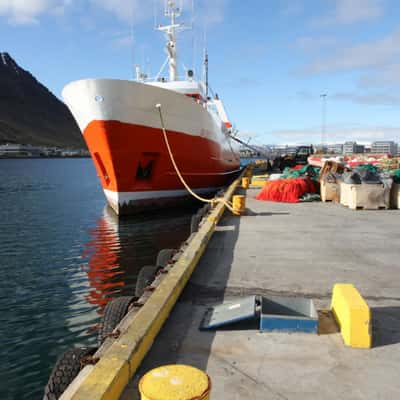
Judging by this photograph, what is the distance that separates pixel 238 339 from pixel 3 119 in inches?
8394

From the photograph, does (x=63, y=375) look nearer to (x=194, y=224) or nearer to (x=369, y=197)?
(x=194, y=224)

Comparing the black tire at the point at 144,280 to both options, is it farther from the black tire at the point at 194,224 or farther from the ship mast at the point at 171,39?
the ship mast at the point at 171,39

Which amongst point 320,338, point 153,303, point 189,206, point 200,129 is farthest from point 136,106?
point 320,338

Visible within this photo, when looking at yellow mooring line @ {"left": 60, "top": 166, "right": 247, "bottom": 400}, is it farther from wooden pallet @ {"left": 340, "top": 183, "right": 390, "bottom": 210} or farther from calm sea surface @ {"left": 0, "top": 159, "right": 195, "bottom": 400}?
wooden pallet @ {"left": 340, "top": 183, "right": 390, "bottom": 210}

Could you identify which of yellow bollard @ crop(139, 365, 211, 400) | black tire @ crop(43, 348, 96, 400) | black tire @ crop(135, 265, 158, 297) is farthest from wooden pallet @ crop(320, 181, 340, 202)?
yellow bollard @ crop(139, 365, 211, 400)

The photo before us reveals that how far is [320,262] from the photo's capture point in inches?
211

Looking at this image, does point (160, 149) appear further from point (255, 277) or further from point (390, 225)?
point (255, 277)

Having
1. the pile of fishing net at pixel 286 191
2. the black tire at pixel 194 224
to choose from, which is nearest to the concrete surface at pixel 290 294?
the black tire at pixel 194 224

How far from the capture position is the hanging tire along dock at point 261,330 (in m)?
2.50

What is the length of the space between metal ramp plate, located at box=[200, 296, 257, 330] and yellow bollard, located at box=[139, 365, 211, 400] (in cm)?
151

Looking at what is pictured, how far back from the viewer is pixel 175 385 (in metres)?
1.72

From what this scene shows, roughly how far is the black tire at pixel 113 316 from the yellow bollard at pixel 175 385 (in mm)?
1924

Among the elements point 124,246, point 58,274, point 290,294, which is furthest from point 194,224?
point 290,294

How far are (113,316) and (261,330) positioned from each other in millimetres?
1407
